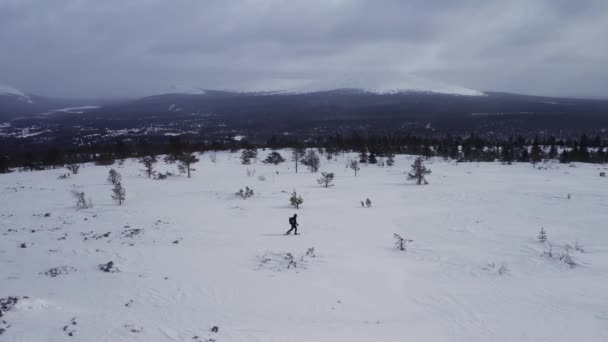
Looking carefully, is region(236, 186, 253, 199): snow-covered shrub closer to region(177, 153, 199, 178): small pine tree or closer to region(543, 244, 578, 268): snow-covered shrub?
region(177, 153, 199, 178): small pine tree

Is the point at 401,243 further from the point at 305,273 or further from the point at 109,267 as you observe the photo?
the point at 109,267

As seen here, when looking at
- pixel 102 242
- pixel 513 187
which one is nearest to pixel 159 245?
pixel 102 242

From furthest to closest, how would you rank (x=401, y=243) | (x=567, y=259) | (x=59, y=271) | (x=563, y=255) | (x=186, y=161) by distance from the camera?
(x=186, y=161), (x=401, y=243), (x=563, y=255), (x=567, y=259), (x=59, y=271)

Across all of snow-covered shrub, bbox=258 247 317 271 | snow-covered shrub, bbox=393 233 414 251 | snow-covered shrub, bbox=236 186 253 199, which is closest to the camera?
snow-covered shrub, bbox=258 247 317 271

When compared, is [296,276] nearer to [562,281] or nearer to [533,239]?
[562,281]

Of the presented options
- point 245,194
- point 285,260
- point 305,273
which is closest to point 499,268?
point 305,273

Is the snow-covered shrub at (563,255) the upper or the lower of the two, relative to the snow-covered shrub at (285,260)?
upper

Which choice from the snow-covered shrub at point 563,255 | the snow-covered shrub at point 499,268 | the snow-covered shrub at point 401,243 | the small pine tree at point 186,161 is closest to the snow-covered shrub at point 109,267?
the snow-covered shrub at point 401,243

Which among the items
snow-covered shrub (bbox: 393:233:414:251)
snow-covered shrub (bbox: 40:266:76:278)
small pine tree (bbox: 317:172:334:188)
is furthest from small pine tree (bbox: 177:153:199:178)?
snow-covered shrub (bbox: 393:233:414:251)

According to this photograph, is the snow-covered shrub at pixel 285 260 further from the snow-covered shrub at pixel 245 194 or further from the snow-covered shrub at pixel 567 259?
the snow-covered shrub at pixel 245 194

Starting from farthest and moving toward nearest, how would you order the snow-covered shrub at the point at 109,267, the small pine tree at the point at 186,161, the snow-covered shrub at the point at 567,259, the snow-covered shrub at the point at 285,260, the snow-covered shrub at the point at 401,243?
the small pine tree at the point at 186,161
the snow-covered shrub at the point at 401,243
the snow-covered shrub at the point at 285,260
the snow-covered shrub at the point at 567,259
the snow-covered shrub at the point at 109,267
